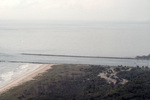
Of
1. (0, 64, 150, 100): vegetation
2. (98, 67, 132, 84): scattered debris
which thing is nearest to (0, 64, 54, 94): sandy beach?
(0, 64, 150, 100): vegetation

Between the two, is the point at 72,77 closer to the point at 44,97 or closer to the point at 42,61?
the point at 44,97

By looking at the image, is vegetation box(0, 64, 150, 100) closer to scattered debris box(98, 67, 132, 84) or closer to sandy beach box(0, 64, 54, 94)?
scattered debris box(98, 67, 132, 84)

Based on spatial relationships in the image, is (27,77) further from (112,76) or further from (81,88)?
(112,76)

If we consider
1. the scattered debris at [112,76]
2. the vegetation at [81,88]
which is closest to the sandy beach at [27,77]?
the vegetation at [81,88]

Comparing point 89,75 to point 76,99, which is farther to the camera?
point 89,75

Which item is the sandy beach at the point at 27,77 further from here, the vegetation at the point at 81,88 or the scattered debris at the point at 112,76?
the scattered debris at the point at 112,76

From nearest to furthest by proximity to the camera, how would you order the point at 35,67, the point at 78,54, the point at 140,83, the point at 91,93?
the point at 91,93, the point at 140,83, the point at 35,67, the point at 78,54

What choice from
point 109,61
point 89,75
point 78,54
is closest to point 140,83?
point 89,75

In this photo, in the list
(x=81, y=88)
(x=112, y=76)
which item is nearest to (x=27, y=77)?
(x=81, y=88)

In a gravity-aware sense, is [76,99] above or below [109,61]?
below
